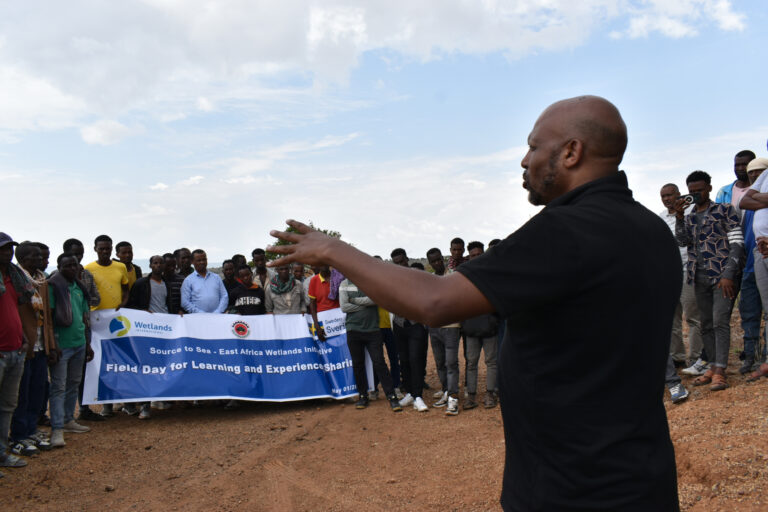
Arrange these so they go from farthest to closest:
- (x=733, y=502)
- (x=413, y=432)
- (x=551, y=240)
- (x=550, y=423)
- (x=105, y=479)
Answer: (x=413, y=432) → (x=105, y=479) → (x=733, y=502) → (x=550, y=423) → (x=551, y=240)

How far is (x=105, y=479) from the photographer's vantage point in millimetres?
5695

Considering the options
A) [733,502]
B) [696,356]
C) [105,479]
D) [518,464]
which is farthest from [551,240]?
[696,356]

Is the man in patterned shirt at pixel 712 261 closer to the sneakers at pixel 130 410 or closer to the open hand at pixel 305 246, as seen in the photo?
the open hand at pixel 305 246

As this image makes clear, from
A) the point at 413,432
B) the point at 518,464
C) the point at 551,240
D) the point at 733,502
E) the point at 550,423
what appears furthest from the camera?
the point at 413,432

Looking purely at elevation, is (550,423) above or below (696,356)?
above

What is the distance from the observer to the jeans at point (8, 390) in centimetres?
575

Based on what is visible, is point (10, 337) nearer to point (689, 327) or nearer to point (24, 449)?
point (24, 449)

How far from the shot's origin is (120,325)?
8.14m

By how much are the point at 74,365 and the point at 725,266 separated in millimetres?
7759

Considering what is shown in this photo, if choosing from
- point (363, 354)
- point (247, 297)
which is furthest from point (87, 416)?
point (363, 354)

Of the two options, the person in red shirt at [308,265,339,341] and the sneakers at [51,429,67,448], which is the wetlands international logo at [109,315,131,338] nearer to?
the sneakers at [51,429,67,448]

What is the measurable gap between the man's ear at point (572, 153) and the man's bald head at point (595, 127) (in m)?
0.01

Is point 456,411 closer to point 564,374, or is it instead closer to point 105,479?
point 105,479

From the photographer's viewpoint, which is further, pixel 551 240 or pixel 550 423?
pixel 550 423
